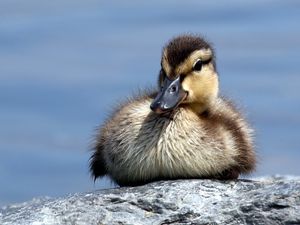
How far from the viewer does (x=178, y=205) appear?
397 centimetres

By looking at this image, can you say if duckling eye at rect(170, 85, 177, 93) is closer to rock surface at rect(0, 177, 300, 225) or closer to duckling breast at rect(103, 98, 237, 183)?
duckling breast at rect(103, 98, 237, 183)

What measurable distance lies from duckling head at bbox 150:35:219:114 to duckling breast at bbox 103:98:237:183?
0.10m

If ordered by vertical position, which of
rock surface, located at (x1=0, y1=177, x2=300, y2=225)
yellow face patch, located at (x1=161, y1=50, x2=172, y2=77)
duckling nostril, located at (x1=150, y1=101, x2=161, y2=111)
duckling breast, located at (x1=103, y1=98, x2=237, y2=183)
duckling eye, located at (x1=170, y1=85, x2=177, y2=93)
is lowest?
rock surface, located at (x1=0, y1=177, x2=300, y2=225)

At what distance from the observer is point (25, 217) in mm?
4059

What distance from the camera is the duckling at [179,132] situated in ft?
14.3

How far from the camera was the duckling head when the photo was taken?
4387 mm

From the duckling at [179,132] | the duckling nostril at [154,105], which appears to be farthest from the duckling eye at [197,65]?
the duckling nostril at [154,105]

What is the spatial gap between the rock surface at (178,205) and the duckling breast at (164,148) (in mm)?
143

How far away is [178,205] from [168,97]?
630 millimetres

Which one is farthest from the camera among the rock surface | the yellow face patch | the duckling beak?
the yellow face patch

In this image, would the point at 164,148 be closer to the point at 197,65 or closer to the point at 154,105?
the point at 154,105

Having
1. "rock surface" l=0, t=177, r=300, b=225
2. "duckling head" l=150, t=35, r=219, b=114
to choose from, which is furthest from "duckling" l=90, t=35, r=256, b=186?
"rock surface" l=0, t=177, r=300, b=225

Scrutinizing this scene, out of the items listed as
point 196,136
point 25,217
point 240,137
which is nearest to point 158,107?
point 196,136

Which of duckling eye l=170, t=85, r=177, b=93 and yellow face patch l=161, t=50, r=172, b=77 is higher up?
yellow face patch l=161, t=50, r=172, b=77
